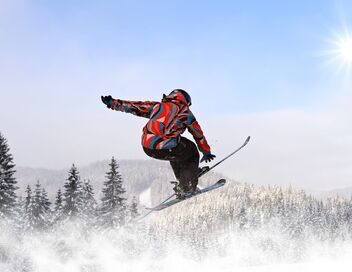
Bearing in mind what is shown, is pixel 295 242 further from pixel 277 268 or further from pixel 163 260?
pixel 277 268

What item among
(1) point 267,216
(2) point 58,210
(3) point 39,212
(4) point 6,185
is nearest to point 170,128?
(4) point 6,185

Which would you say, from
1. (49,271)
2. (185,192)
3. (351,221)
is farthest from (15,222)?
(351,221)

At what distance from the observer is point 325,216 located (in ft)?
318

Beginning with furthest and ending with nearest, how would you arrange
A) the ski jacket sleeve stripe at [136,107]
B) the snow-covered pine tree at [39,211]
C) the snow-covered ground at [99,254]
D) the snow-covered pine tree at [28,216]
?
the snow-covered pine tree at [39,211] → the snow-covered pine tree at [28,216] → the snow-covered ground at [99,254] → the ski jacket sleeve stripe at [136,107]

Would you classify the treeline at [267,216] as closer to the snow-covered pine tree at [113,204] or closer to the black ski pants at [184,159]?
the snow-covered pine tree at [113,204]

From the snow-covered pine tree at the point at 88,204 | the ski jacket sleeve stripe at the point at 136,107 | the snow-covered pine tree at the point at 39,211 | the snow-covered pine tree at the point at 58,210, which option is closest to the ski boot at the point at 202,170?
the ski jacket sleeve stripe at the point at 136,107

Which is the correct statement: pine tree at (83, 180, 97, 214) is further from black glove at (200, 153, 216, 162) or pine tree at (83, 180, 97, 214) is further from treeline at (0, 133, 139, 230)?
black glove at (200, 153, 216, 162)

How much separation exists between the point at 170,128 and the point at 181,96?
0.55 meters

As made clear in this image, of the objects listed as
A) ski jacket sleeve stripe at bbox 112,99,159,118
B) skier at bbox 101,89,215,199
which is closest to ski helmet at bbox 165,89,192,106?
skier at bbox 101,89,215,199

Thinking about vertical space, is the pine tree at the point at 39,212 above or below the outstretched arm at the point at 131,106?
above

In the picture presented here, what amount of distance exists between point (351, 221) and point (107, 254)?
68.2 m

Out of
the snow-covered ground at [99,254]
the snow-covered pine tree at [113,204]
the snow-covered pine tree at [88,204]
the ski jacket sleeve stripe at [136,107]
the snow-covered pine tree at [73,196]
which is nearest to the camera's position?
the ski jacket sleeve stripe at [136,107]

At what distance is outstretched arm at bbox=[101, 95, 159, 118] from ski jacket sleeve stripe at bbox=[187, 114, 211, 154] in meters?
0.66

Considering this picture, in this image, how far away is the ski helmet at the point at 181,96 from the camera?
7.01 meters
